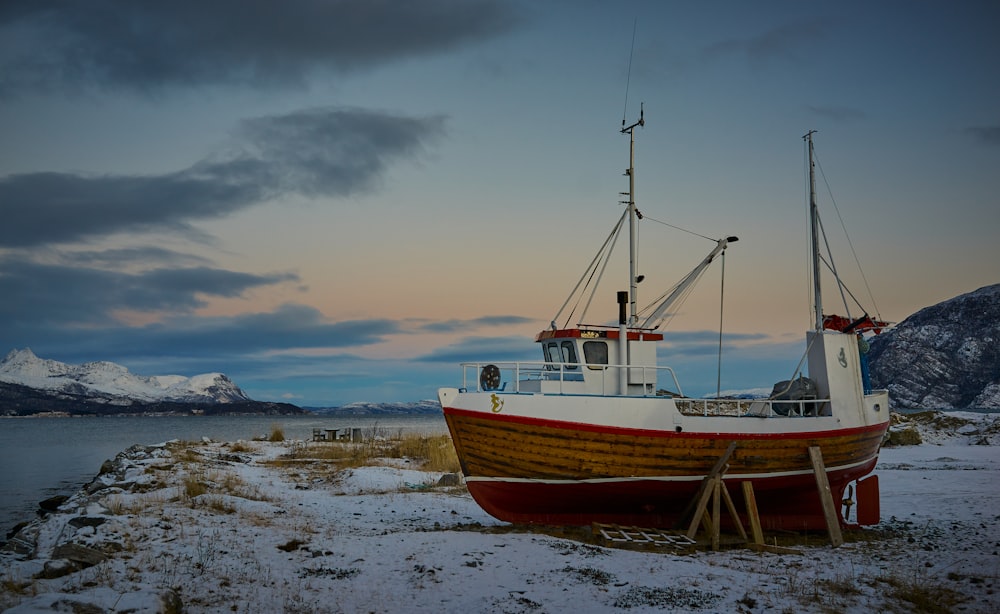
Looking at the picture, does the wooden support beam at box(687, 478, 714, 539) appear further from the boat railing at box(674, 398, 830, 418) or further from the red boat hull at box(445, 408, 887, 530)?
the boat railing at box(674, 398, 830, 418)

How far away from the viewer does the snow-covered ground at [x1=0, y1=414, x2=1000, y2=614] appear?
898 cm

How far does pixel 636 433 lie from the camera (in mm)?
15039

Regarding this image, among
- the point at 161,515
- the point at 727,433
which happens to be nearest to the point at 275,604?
the point at 161,515

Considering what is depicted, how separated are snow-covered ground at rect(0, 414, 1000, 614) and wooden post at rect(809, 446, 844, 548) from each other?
43 centimetres

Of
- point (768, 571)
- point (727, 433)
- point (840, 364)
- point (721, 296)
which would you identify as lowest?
point (768, 571)

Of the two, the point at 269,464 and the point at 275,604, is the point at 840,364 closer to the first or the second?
the point at 275,604

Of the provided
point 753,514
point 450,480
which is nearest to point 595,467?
point 753,514

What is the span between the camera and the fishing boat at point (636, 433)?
14.8m

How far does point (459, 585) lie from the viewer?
32.3 ft

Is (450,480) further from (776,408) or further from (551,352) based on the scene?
(776,408)

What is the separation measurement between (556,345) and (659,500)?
14.9ft

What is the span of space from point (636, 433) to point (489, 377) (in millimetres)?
3481

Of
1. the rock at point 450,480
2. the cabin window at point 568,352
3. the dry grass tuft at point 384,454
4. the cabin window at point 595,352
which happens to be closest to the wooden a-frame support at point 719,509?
the cabin window at point 595,352

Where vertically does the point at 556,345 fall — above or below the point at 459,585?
above
